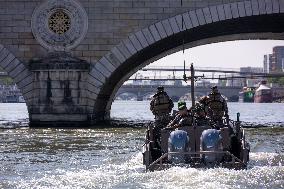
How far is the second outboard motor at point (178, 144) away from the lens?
17.8 metres

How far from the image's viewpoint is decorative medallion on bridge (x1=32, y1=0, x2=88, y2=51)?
124 ft

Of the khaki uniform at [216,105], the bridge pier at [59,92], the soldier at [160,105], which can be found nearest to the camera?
the khaki uniform at [216,105]

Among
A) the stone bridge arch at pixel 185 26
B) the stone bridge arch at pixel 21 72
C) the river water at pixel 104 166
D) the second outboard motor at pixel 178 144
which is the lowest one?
the river water at pixel 104 166

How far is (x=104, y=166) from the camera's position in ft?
65.6

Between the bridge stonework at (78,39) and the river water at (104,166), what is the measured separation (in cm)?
524

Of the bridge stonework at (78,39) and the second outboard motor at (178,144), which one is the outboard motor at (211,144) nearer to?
the second outboard motor at (178,144)

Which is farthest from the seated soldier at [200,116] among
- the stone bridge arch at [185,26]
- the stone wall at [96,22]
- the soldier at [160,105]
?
the stone wall at [96,22]

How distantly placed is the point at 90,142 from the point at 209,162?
11.4 meters

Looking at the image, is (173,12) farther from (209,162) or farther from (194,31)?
(209,162)

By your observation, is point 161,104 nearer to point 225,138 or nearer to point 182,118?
point 182,118

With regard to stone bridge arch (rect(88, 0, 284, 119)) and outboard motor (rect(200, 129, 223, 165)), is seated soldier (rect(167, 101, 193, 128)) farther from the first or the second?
stone bridge arch (rect(88, 0, 284, 119))

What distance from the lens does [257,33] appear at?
4606 cm

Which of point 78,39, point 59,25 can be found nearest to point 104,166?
point 78,39

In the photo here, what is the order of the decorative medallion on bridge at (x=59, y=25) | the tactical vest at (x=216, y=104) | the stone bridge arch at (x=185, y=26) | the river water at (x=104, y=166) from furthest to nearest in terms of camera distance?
the decorative medallion on bridge at (x=59, y=25) → the stone bridge arch at (x=185, y=26) → the tactical vest at (x=216, y=104) → the river water at (x=104, y=166)
